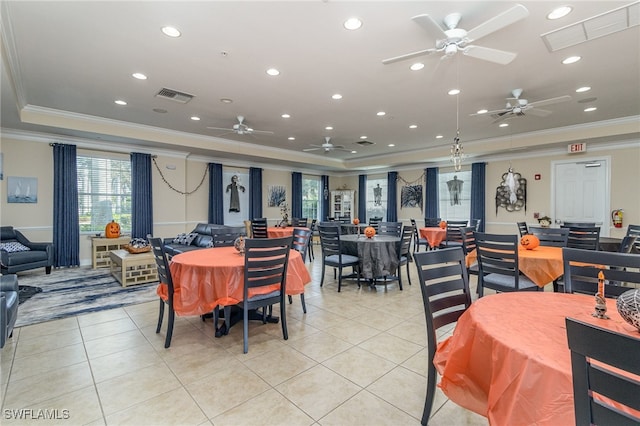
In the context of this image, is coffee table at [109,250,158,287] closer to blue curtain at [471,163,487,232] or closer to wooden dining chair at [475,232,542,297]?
wooden dining chair at [475,232,542,297]

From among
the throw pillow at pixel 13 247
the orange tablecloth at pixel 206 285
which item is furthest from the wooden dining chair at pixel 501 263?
the throw pillow at pixel 13 247

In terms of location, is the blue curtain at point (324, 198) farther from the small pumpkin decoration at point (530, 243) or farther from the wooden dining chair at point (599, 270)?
the wooden dining chair at point (599, 270)

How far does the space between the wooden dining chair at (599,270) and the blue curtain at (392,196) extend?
838cm

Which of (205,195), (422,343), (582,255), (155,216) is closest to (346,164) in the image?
(205,195)

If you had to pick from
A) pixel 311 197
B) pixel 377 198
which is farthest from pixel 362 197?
pixel 311 197

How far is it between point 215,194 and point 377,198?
18.8 feet

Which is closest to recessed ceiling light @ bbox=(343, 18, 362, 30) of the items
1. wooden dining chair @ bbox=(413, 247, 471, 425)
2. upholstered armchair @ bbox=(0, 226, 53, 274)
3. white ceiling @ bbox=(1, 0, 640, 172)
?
white ceiling @ bbox=(1, 0, 640, 172)

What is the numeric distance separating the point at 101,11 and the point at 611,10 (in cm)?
416

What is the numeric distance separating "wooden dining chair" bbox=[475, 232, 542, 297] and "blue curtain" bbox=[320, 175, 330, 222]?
8.61 metres

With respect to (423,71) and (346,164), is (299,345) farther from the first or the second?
(346,164)

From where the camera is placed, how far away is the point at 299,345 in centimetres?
280

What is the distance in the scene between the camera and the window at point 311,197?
1127cm

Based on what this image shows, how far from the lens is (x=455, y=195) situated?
908 centimetres

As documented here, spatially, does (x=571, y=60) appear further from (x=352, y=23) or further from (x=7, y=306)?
(x=7, y=306)
